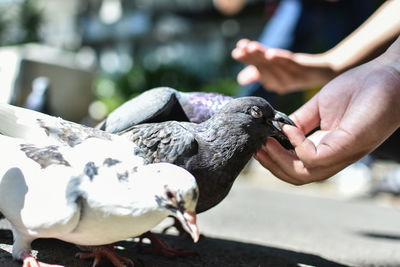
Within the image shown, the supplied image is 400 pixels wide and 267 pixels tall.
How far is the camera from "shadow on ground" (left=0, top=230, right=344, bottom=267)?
6.63 ft

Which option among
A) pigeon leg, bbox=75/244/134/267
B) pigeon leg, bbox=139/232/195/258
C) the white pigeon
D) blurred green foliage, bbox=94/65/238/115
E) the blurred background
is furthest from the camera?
blurred green foliage, bbox=94/65/238/115

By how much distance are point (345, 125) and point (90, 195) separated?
1.16 m

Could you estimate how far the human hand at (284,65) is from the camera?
3.15 metres

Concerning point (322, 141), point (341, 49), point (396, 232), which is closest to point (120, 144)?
point (322, 141)

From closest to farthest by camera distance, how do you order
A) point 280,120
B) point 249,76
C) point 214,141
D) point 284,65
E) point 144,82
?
point 214,141 < point 280,120 < point 284,65 < point 249,76 < point 144,82

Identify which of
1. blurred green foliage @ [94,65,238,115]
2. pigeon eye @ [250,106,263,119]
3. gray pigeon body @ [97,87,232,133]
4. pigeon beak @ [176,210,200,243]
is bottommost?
blurred green foliage @ [94,65,238,115]

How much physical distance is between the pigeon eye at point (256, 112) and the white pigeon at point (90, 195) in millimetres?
606

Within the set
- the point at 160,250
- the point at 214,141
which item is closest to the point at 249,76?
the point at 214,141

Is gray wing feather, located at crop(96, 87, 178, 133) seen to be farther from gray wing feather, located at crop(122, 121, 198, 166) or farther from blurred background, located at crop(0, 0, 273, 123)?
blurred background, located at crop(0, 0, 273, 123)

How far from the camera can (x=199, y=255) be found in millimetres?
2371

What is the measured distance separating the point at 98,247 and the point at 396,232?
3.60 m

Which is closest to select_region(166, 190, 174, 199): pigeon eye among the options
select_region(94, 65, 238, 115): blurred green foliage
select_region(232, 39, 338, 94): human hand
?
select_region(232, 39, 338, 94): human hand

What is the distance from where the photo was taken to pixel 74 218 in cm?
158

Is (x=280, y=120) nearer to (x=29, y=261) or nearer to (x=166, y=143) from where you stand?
(x=166, y=143)
